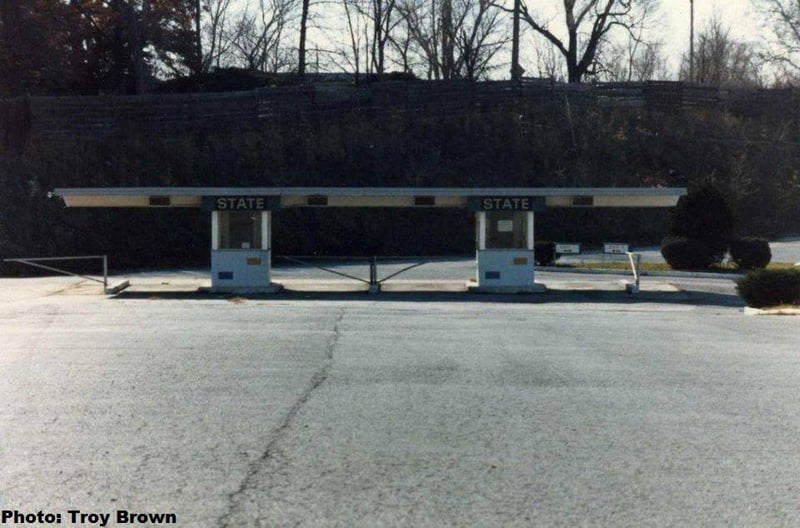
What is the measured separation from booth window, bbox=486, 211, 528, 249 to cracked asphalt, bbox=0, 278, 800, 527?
11974mm

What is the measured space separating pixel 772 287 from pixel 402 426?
1640 cm

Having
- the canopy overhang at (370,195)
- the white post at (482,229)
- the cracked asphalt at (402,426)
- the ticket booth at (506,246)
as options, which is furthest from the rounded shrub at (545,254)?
the cracked asphalt at (402,426)

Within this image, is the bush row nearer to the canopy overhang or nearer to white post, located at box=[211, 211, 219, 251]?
the canopy overhang

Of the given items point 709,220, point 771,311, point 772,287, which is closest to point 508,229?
point 772,287

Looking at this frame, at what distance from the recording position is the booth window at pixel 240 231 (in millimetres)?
27250

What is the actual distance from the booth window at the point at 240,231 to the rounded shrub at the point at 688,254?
14759 millimetres

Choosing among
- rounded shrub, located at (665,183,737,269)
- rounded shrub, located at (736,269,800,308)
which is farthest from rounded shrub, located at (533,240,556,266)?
rounded shrub, located at (736,269,800,308)

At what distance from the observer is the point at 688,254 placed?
109ft

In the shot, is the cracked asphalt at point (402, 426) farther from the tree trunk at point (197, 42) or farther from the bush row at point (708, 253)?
the tree trunk at point (197, 42)

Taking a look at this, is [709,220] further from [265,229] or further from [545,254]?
[265,229]

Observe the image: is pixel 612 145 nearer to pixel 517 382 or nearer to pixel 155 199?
pixel 155 199

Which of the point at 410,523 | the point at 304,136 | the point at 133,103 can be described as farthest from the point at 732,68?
the point at 410,523

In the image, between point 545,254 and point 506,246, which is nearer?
point 506,246

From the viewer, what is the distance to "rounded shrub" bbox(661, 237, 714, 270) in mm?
33094
